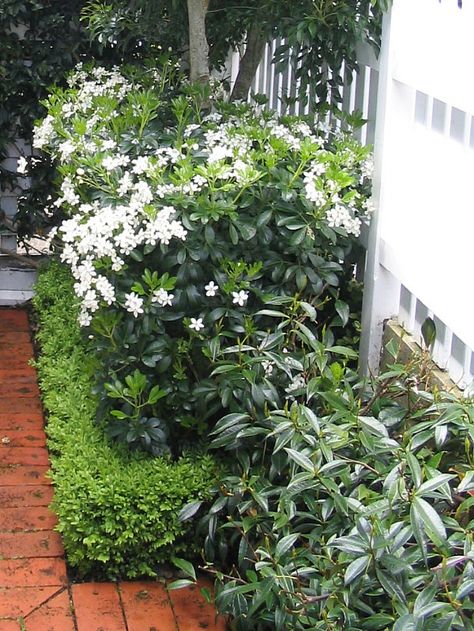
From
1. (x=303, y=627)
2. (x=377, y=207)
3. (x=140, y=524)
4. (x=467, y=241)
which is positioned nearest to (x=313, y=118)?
(x=377, y=207)

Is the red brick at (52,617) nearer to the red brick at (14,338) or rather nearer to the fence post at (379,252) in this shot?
the fence post at (379,252)

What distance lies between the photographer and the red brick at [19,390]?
191 inches

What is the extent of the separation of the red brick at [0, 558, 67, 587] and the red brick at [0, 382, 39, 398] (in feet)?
4.76

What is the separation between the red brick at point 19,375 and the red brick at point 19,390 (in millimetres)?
37

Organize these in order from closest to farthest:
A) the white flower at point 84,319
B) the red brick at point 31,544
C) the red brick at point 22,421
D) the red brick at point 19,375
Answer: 1. the white flower at point 84,319
2. the red brick at point 31,544
3. the red brick at point 22,421
4. the red brick at point 19,375

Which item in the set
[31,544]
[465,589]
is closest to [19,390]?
[31,544]

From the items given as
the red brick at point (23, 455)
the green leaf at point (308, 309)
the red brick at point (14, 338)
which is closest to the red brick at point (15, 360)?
the red brick at point (14, 338)

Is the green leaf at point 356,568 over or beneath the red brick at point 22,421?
over

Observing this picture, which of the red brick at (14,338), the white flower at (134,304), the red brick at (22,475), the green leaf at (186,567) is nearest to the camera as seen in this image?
the green leaf at (186,567)

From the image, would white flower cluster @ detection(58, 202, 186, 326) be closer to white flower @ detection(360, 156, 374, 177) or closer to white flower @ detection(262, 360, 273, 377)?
white flower @ detection(262, 360, 273, 377)

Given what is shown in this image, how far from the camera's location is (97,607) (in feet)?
10.8

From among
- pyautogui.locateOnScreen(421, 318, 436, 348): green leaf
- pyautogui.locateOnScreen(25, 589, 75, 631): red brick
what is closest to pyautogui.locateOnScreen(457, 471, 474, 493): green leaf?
pyautogui.locateOnScreen(421, 318, 436, 348): green leaf

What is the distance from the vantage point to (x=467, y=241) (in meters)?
3.11

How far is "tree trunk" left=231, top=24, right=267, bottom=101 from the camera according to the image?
4.82m
